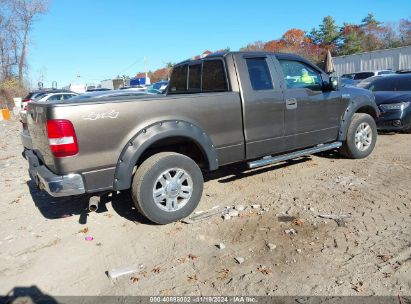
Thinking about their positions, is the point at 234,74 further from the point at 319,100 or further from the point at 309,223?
the point at 309,223

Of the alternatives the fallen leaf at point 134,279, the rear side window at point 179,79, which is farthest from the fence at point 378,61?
the fallen leaf at point 134,279

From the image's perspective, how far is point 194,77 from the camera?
221 inches

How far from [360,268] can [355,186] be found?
2.26m

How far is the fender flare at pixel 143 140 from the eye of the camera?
4012 millimetres

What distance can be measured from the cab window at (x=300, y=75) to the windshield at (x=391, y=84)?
4435 mm

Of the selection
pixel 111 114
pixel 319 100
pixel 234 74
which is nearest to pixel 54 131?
pixel 111 114

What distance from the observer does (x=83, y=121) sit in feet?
12.3

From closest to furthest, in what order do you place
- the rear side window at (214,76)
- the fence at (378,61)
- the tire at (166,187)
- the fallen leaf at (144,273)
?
1. the fallen leaf at (144,273)
2. the tire at (166,187)
3. the rear side window at (214,76)
4. the fence at (378,61)

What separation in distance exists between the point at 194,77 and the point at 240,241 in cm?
273

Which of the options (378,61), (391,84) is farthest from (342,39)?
(391,84)

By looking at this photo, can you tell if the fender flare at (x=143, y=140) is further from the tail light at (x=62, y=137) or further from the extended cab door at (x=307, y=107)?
the extended cab door at (x=307, y=107)

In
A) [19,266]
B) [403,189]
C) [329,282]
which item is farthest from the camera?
[403,189]

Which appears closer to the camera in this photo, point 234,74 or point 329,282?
point 329,282

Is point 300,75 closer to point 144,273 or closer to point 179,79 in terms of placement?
point 179,79
